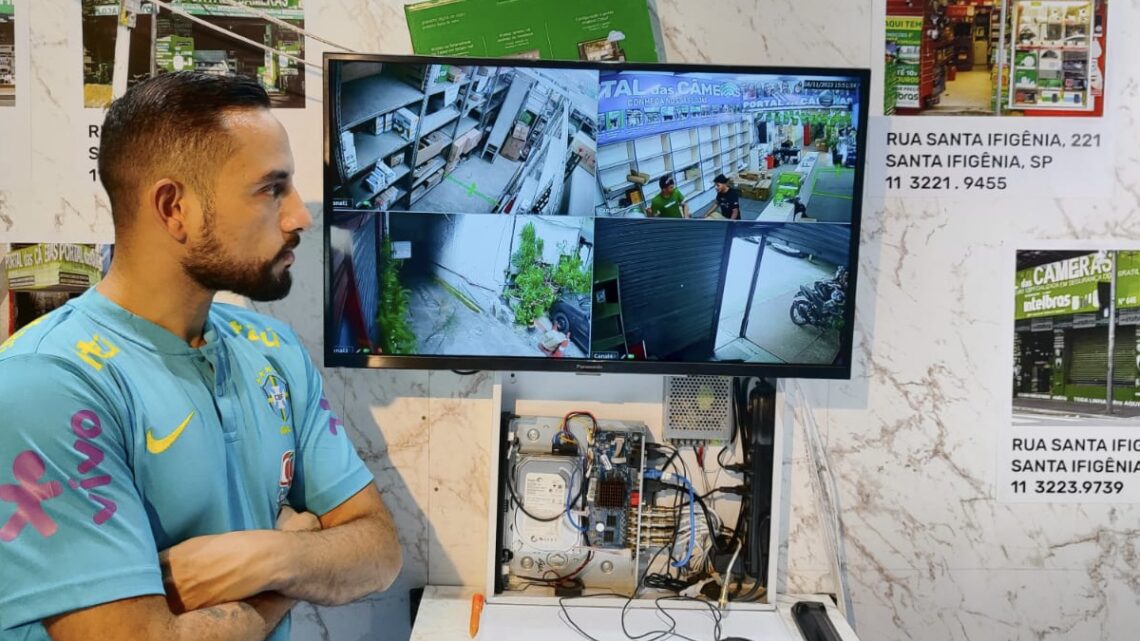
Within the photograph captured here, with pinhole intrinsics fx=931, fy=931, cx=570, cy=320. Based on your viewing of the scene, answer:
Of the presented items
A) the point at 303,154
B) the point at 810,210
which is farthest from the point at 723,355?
the point at 303,154

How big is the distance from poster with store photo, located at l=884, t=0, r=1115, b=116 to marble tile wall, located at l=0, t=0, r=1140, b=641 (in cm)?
9

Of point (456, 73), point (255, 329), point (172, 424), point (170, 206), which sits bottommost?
point (172, 424)

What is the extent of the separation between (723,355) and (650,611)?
0.68 meters

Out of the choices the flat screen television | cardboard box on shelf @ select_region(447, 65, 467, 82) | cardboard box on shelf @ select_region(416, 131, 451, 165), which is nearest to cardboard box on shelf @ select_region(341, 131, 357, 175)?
the flat screen television

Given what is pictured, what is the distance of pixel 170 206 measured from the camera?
161 cm

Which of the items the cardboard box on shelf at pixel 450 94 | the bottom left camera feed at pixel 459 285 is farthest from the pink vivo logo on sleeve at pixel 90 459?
the cardboard box on shelf at pixel 450 94

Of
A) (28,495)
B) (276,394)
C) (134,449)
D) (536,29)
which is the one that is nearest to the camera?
(28,495)

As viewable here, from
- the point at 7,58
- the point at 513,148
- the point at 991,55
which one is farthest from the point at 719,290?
the point at 7,58

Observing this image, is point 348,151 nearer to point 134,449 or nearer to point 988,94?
point 134,449

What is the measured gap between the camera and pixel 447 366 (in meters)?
2.27

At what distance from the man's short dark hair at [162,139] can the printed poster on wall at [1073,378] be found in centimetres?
205

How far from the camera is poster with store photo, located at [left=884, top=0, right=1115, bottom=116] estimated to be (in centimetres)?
246

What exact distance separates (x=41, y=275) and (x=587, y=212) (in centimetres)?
144

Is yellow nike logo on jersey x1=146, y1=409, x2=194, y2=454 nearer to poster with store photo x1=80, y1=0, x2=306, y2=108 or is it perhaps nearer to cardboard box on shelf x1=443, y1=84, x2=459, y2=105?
cardboard box on shelf x1=443, y1=84, x2=459, y2=105
